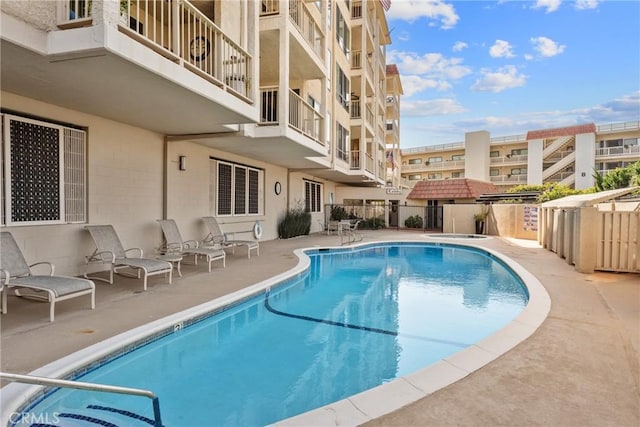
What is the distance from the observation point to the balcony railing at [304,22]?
1167cm

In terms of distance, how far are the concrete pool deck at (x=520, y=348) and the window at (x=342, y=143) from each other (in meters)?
11.5

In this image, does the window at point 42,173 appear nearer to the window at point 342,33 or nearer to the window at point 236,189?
the window at point 236,189

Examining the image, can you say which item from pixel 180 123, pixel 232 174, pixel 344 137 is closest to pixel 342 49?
pixel 344 137

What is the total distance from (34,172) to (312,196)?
15643 millimetres

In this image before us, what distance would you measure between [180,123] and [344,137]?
12.1m

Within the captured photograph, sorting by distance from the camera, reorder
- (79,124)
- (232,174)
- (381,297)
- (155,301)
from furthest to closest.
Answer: (232,174) < (381,297) < (79,124) < (155,301)

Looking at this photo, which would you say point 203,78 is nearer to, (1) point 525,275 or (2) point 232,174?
(2) point 232,174

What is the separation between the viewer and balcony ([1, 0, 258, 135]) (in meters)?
4.49

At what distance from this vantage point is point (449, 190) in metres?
26.2

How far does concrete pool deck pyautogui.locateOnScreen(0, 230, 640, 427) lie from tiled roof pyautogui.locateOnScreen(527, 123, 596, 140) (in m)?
43.3

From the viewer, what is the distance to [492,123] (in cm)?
6231

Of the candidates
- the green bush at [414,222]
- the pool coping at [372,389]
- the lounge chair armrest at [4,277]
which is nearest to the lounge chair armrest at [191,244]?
the pool coping at [372,389]

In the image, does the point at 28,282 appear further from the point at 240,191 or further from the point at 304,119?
the point at 304,119

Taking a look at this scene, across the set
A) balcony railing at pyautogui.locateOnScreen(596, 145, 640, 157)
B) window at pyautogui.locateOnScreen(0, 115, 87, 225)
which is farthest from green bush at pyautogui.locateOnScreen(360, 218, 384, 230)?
balcony railing at pyautogui.locateOnScreen(596, 145, 640, 157)
